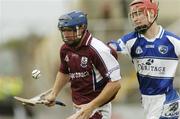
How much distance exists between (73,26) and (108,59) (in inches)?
21.8

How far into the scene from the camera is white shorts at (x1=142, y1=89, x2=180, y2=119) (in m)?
10.8

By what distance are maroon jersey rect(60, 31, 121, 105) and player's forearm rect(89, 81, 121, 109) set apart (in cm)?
7

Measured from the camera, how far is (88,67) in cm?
1048

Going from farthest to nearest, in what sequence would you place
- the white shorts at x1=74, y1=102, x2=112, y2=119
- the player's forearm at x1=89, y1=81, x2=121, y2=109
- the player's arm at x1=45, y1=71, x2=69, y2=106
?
the player's arm at x1=45, y1=71, x2=69, y2=106
the white shorts at x1=74, y1=102, x2=112, y2=119
the player's forearm at x1=89, y1=81, x2=121, y2=109

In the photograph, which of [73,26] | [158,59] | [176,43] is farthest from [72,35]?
[176,43]

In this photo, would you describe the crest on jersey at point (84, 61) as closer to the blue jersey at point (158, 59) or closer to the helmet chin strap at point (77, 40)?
the helmet chin strap at point (77, 40)

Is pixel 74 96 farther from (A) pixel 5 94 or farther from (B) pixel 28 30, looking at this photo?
(B) pixel 28 30

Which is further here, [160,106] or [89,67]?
[160,106]

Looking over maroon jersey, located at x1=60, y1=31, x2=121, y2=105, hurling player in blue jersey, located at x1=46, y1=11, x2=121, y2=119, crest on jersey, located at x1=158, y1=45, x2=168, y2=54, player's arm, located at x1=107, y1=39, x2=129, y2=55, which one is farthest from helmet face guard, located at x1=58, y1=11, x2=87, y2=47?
crest on jersey, located at x1=158, y1=45, x2=168, y2=54

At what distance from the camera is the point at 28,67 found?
24828 millimetres

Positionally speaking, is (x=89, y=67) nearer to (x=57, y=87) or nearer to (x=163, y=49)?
(x=57, y=87)

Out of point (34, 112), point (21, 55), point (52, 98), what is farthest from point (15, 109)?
point (52, 98)

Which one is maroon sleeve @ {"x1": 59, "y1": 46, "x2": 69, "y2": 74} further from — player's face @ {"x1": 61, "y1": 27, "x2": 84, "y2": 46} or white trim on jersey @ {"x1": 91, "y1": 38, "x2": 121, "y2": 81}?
white trim on jersey @ {"x1": 91, "y1": 38, "x2": 121, "y2": 81}

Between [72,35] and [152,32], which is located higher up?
[72,35]
